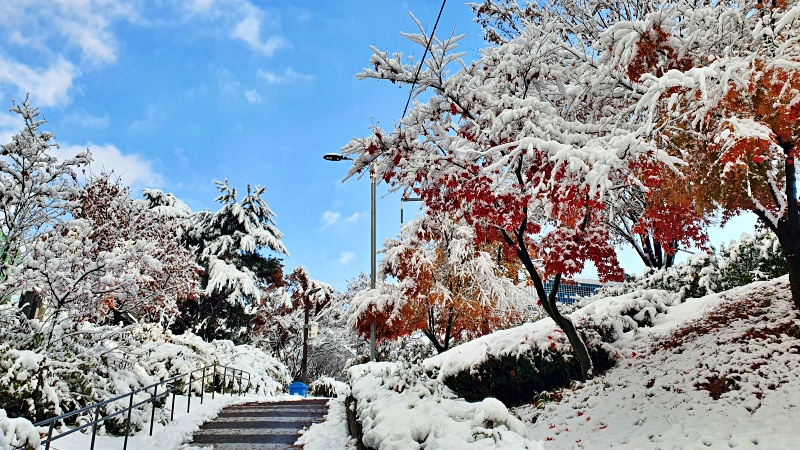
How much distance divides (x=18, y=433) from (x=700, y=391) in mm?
8360

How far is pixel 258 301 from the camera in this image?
26016 mm

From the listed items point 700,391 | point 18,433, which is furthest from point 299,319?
point 18,433

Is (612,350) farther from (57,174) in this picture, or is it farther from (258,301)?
(258,301)

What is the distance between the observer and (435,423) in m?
4.73

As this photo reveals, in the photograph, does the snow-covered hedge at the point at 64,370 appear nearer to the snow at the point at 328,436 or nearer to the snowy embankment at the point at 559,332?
the snow at the point at 328,436

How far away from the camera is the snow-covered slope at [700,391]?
233 inches

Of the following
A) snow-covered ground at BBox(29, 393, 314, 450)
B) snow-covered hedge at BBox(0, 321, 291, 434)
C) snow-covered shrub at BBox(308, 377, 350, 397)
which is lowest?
snow-covered shrub at BBox(308, 377, 350, 397)

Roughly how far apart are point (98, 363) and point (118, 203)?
38.4ft

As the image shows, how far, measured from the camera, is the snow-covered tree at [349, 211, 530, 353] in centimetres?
1540

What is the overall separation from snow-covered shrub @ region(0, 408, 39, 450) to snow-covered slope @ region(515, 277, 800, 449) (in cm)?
626

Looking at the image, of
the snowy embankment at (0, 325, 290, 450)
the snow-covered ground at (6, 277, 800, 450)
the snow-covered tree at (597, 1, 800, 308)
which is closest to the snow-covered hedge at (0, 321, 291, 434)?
the snowy embankment at (0, 325, 290, 450)

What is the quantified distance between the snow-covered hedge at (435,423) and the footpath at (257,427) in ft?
8.19

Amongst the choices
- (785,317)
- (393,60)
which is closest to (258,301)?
(393,60)

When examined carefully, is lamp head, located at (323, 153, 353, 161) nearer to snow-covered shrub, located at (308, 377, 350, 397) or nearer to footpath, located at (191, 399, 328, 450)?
footpath, located at (191, 399, 328, 450)
